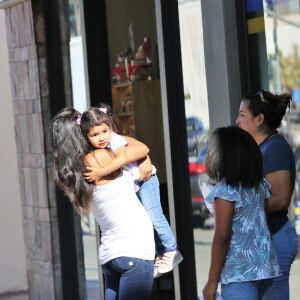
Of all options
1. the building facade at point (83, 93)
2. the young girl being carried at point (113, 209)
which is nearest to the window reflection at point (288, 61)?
the building facade at point (83, 93)

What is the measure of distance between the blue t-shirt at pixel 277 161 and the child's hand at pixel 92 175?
848mm

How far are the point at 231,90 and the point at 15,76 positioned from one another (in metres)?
3.27

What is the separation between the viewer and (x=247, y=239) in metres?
4.20

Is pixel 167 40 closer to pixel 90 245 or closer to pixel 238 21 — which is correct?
pixel 238 21

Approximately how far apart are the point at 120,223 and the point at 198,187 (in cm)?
195

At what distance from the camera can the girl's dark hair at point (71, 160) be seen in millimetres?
4656

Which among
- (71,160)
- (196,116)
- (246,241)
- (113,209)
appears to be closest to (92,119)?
(71,160)

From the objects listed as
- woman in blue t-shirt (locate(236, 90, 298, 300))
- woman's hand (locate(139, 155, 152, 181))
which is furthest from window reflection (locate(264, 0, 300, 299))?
woman's hand (locate(139, 155, 152, 181))

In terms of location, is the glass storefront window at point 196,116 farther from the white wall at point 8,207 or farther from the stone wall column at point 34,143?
the white wall at point 8,207

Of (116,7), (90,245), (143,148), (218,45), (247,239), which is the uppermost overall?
(116,7)

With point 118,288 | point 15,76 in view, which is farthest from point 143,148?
point 15,76

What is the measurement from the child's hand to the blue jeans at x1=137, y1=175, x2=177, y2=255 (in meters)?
0.47

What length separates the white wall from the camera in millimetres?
9820

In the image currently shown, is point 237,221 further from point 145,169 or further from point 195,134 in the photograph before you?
point 195,134
